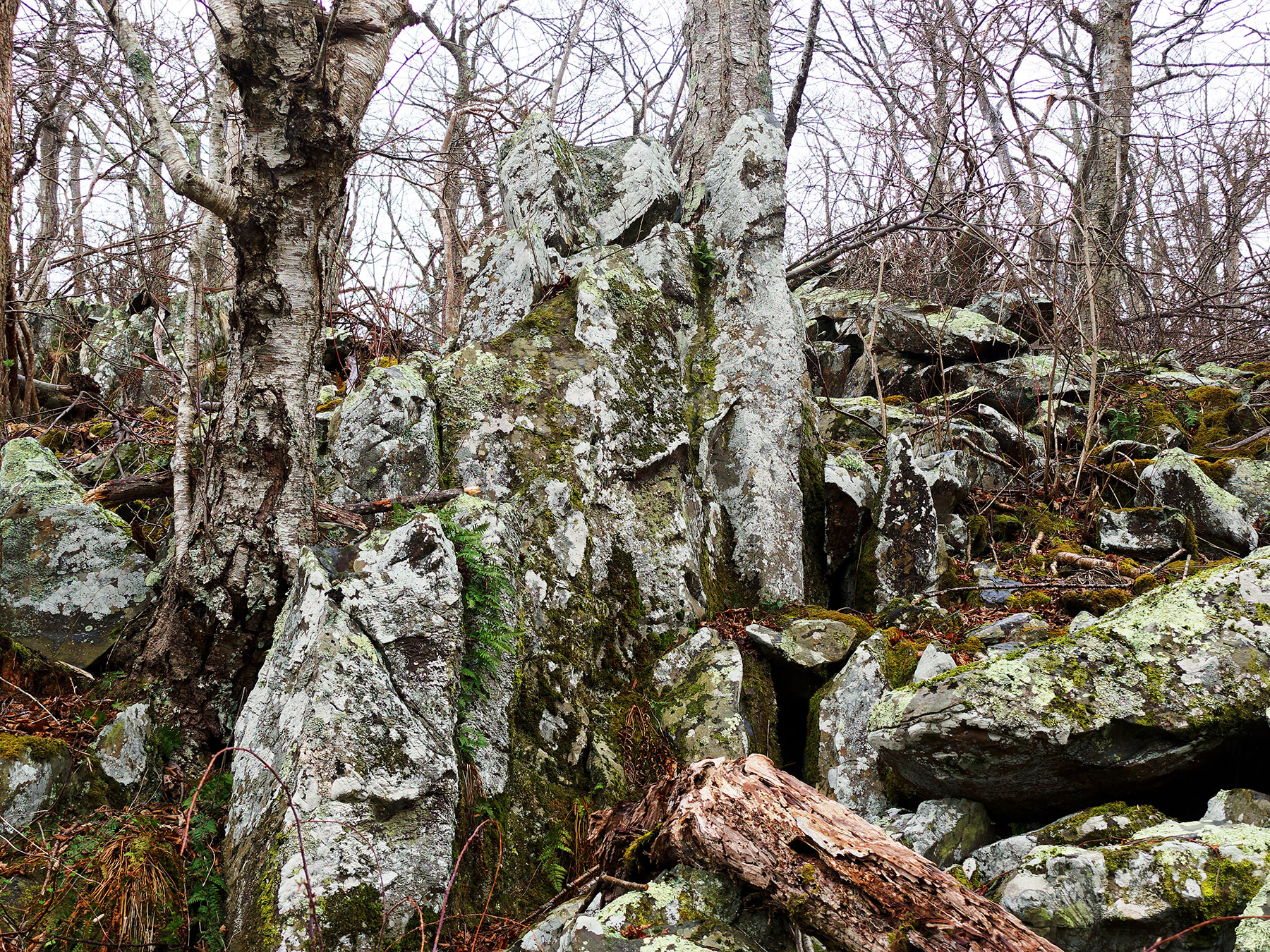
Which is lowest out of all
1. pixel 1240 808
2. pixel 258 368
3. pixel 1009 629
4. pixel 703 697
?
pixel 1240 808

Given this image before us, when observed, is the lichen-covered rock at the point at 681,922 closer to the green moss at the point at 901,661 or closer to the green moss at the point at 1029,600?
the green moss at the point at 901,661

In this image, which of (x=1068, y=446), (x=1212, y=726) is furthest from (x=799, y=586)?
(x=1068, y=446)

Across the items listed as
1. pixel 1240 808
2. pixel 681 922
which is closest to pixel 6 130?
pixel 681 922

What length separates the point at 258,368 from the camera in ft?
13.0

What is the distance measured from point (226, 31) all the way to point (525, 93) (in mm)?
7501

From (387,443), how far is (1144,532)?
17.2ft

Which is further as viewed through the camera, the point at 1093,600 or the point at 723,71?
the point at 723,71

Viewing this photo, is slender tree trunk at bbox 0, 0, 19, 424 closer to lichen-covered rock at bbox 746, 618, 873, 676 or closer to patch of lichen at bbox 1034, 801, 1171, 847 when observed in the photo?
lichen-covered rock at bbox 746, 618, 873, 676

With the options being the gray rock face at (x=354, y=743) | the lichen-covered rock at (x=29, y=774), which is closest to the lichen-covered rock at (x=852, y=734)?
the gray rock face at (x=354, y=743)

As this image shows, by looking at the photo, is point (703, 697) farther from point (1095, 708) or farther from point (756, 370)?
point (756, 370)

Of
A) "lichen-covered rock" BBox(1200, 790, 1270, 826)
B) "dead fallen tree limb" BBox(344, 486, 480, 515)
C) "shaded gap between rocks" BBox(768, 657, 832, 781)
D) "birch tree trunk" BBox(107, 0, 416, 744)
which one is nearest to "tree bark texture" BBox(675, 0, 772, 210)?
"birch tree trunk" BBox(107, 0, 416, 744)

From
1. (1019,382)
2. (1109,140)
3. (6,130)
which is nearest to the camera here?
(6,130)

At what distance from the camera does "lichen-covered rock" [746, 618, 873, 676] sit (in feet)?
14.6

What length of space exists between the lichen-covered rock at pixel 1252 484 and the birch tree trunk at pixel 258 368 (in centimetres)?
655
